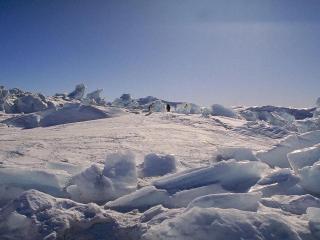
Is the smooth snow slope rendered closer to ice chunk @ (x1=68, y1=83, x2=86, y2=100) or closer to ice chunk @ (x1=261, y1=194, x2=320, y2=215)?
ice chunk @ (x1=261, y1=194, x2=320, y2=215)

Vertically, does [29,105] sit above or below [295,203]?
above

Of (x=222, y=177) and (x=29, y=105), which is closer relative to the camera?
(x=222, y=177)

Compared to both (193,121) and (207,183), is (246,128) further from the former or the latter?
(207,183)

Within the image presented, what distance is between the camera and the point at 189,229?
2.84 meters

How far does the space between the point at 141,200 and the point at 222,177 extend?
85cm

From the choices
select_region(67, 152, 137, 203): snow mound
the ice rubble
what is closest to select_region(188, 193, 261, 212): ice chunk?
select_region(67, 152, 137, 203): snow mound

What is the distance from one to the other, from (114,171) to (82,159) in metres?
1.73

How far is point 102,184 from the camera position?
393 cm

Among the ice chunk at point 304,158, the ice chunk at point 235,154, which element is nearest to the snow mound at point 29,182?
the ice chunk at point 235,154

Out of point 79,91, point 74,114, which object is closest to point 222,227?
point 74,114

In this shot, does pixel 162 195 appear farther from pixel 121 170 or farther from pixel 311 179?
pixel 311 179

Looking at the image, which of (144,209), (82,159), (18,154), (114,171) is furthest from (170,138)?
(144,209)

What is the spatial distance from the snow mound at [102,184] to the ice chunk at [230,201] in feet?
3.07

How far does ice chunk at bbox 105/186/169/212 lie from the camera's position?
12.1 feet
